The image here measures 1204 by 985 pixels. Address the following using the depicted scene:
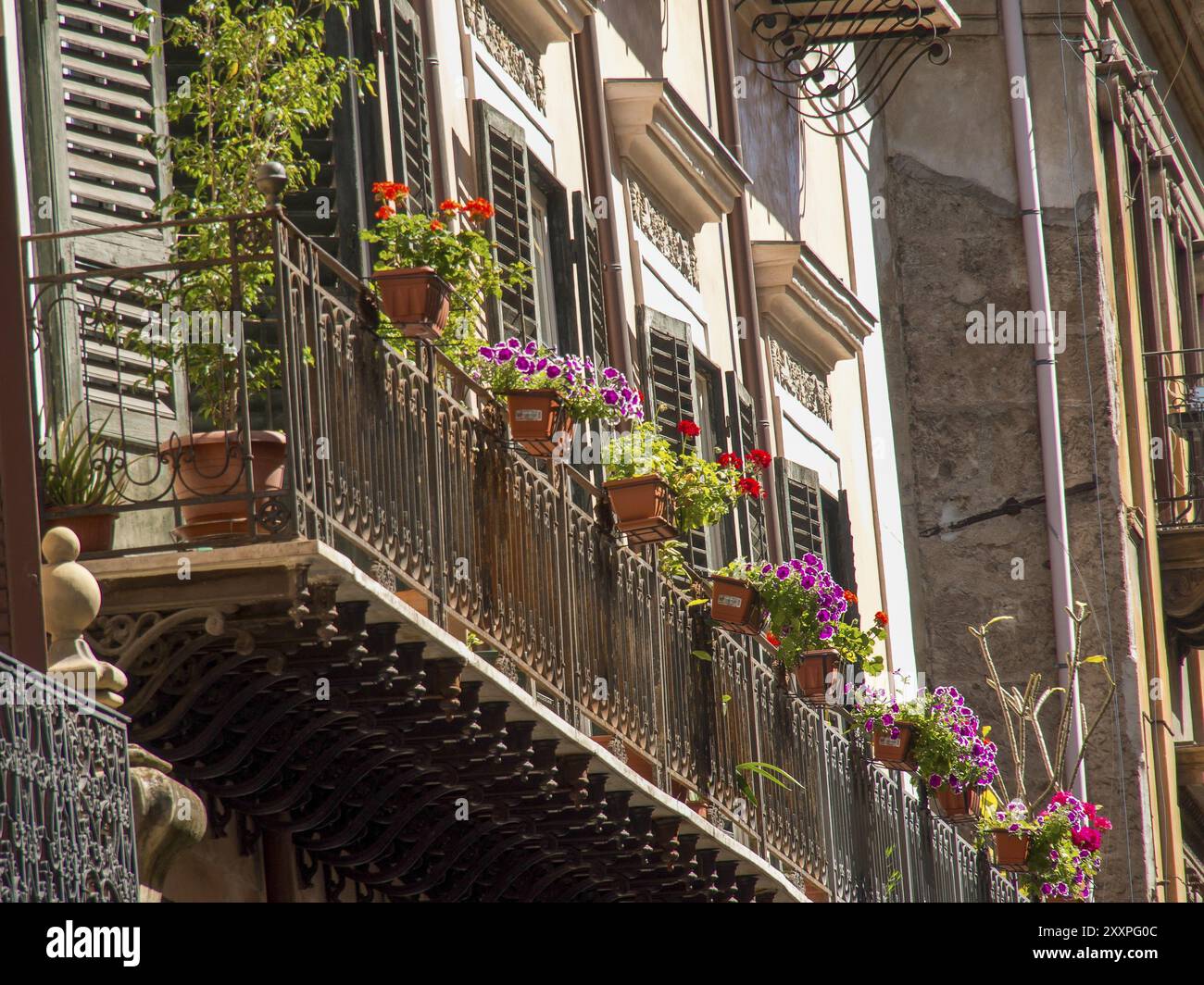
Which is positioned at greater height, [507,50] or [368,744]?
[507,50]

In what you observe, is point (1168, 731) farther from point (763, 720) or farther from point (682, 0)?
point (763, 720)

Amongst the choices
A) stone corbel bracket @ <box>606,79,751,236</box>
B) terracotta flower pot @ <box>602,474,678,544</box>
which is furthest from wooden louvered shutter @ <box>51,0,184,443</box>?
stone corbel bracket @ <box>606,79,751,236</box>

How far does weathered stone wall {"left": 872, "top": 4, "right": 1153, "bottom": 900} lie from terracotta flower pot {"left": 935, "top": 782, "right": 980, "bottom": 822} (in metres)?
5.25

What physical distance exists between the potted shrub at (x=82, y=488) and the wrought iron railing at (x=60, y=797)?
1070 millimetres

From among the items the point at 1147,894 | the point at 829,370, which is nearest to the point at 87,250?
the point at 829,370

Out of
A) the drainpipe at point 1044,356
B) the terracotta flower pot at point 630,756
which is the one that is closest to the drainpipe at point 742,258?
the drainpipe at point 1044,356

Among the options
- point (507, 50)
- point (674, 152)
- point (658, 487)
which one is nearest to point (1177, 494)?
point (674, 152)

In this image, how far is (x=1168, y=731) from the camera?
23.0m

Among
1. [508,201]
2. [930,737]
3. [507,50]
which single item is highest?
[507,50]

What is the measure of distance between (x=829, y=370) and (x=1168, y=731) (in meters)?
5.72

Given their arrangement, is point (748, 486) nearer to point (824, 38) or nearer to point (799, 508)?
point (799, 508)

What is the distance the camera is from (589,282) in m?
13.6

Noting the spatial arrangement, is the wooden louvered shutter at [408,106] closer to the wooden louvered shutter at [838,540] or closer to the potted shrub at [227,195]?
the potted shrub at [227,195]

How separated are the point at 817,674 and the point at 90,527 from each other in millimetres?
6013
